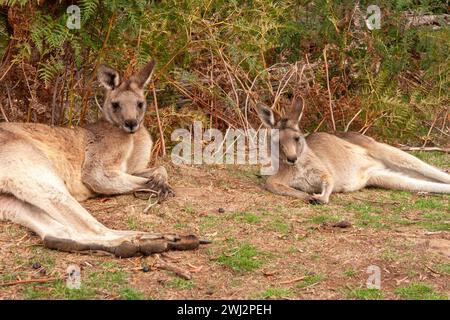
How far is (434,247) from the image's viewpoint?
17.5ft

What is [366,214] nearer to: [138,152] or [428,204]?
[428,204]

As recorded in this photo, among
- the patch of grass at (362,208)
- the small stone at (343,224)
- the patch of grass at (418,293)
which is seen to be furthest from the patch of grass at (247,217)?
the patch of grass at (418,293)

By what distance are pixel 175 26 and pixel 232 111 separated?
1471 millimetres

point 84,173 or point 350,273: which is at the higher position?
point 84,173

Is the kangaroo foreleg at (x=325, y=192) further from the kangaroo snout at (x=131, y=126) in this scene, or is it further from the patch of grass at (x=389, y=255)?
the kangaroo snout at (x=131, y=126)

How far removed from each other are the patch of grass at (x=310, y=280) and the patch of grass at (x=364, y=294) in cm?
25

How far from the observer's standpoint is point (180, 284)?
4.60 meters

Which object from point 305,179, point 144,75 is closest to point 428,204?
point 305,179

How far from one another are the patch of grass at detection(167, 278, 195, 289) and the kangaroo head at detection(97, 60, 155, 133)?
2319 millimetres

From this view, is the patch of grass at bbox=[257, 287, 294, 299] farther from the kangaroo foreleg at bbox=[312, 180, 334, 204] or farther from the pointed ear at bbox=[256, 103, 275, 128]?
the pointed ear at bbox=[256, 103, 275, 128]

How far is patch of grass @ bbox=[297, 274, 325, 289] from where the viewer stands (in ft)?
15.2

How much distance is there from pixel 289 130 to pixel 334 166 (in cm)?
60

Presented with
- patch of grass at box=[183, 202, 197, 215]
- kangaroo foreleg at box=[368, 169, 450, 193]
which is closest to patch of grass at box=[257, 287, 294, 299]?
patch of grass at box=[183, 202, 197, 215]

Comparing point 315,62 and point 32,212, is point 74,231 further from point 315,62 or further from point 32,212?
point 315,62
